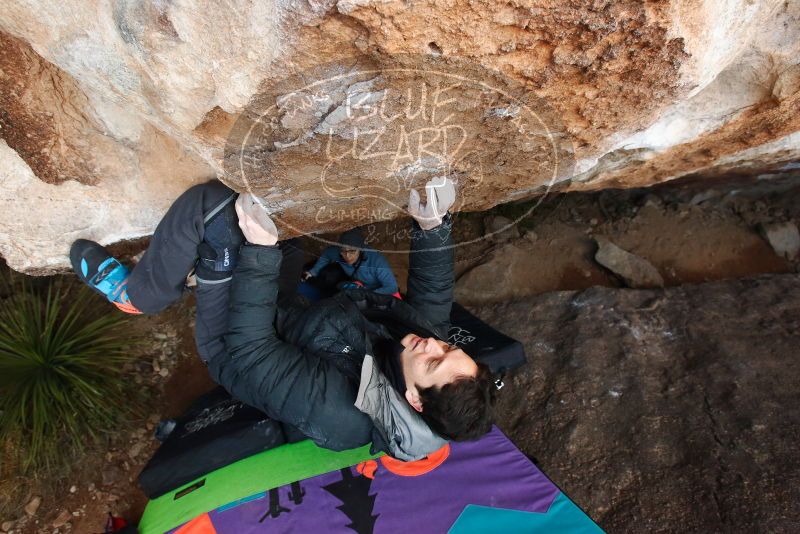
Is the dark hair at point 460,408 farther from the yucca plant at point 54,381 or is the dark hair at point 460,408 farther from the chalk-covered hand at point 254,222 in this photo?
the yucca plant at point 54,381

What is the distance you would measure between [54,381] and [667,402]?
3847 mm

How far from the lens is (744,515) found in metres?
2.53

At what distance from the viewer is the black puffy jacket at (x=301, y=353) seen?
194 centimetres

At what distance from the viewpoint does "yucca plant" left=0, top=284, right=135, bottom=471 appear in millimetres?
3334

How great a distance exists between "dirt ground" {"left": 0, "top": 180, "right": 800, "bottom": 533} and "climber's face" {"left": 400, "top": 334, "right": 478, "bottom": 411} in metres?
1.46

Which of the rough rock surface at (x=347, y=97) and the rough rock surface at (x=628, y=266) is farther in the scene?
the rough rock surface at (x=628, y=266)

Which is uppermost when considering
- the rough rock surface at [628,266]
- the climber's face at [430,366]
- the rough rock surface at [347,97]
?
→ the rough rock surface at [347,97]

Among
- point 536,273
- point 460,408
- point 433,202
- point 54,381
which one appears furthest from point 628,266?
point 54,381

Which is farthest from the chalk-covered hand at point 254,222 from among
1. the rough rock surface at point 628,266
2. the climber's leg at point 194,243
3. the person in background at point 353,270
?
the rough rock surface at point 628,266

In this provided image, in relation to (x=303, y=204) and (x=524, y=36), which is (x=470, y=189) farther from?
(x=524, y=36)

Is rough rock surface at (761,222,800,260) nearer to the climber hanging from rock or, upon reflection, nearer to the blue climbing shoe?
the climber hanging from rock

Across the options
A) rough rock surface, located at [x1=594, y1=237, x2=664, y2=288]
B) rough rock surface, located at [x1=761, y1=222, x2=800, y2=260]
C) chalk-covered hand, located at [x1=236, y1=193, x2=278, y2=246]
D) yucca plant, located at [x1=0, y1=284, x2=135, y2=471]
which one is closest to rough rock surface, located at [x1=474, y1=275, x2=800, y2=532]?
rough rock surface, located at [x1=594, y1=237, x2=664, y2=288]

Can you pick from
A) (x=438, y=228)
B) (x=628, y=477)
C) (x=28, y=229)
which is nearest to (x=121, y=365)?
(x=28, y=229)

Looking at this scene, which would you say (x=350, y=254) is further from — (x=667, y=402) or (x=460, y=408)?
(x=667, y=402)
